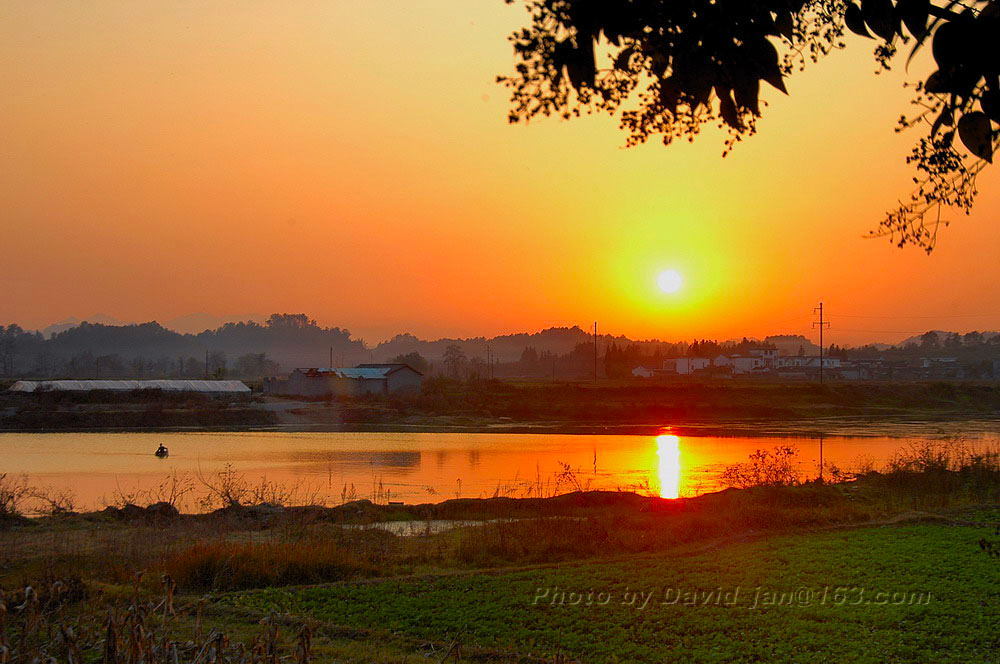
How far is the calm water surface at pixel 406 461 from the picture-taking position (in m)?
28.2

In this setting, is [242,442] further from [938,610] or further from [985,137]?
[985,137]

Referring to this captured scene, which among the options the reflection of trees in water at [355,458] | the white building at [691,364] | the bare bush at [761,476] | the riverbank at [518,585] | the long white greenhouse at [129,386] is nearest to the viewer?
the riverbank at [518,585]

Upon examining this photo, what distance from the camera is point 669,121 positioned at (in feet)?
10.1

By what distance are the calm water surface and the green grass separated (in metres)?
13.3

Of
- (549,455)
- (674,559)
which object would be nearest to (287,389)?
(549,455)

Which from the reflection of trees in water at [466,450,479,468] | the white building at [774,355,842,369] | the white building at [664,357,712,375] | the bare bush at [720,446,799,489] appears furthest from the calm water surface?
the white building at [774,355,842,369]

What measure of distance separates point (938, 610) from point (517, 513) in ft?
38.2

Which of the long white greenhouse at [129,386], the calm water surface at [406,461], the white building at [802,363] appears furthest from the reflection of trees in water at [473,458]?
the white building at [802,363]

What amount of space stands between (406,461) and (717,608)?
29356 mm

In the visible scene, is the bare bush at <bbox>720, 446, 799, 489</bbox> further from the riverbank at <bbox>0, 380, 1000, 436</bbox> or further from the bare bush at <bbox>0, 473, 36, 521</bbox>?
the riverbank at <bbox>0, 380, 1000, 436</bbox>

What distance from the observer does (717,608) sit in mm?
9797

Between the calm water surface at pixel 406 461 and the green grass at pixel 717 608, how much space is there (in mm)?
13328

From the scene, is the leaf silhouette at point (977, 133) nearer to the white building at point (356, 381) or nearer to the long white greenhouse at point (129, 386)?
the long white greenhouse at point (129, 386)

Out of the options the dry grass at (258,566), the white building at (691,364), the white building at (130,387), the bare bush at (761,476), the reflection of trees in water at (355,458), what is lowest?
the reflection of trees in water at (355,458)
